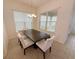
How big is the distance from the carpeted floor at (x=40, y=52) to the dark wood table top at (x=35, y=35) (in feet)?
0.39

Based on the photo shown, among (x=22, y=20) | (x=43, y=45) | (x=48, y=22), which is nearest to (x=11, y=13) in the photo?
(x=22, y=20)

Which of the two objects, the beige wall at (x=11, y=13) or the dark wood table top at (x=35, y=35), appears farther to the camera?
the dark wood table top at (x=35, y=35)

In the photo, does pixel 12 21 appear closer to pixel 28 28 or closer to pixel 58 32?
pixel 28 28

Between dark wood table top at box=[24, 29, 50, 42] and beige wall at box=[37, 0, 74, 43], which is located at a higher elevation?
beige wall at box=[37, 0, 74, 43]

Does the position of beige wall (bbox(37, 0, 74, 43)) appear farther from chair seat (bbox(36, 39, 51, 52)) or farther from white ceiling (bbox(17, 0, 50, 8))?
chair seat (bbox(36, 39, 51, 52))

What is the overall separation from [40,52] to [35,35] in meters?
0.21

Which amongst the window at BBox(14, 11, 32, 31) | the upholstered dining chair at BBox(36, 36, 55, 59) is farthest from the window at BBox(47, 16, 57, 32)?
the window at BBox(14, 11, 32, 31)

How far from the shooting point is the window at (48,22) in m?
1.06

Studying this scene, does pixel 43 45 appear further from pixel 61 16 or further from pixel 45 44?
pixel 61 16

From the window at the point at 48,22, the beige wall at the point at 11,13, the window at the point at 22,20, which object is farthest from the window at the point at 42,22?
the beige wall at the point at 11,13

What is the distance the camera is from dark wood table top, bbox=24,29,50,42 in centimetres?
107

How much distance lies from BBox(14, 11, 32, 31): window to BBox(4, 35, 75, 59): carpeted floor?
169 millimetres

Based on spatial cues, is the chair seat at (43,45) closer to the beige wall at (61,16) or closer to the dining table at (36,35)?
the dining table at (36,35)

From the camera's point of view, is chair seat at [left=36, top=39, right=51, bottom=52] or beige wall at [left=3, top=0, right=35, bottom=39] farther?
chair seat at [left=36, top=39, right=51, bottom=52]
